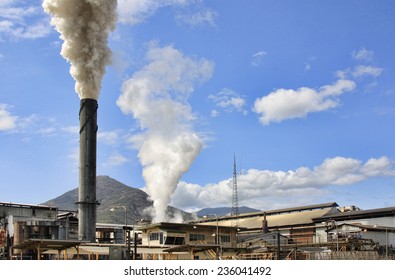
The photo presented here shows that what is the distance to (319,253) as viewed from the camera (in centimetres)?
6341

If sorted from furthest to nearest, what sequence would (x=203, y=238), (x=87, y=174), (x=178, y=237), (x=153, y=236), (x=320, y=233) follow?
(x=320, y=233), (x=203, y=238), (x=153, y=236), (x=87, y=174), (x=178, y=237)

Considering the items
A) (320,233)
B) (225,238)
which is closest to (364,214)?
(320,233)

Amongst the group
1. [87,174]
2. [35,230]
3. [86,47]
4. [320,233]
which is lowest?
[320,233]

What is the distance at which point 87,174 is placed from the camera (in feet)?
232

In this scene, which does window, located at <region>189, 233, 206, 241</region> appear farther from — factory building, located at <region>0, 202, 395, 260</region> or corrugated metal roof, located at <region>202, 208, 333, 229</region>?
corrugated metal roof, located at <region>202, 208, 333, 229</region>

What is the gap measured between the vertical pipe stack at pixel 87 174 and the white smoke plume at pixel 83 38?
3.54 meters

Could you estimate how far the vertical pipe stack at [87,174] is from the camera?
69.9m

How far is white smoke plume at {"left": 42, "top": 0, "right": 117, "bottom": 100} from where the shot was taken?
74.2 metres

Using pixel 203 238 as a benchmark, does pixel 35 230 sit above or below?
above

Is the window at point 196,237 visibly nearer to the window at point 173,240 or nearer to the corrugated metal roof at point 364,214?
the window at point 173,240

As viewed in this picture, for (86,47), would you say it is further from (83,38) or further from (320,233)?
(320,233)

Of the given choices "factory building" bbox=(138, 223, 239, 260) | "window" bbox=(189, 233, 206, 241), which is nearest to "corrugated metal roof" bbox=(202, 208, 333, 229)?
"factory building" bbox=(138, 223, 239, 260)

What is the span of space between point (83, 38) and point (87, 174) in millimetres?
22123

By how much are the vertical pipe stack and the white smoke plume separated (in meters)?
3.54
